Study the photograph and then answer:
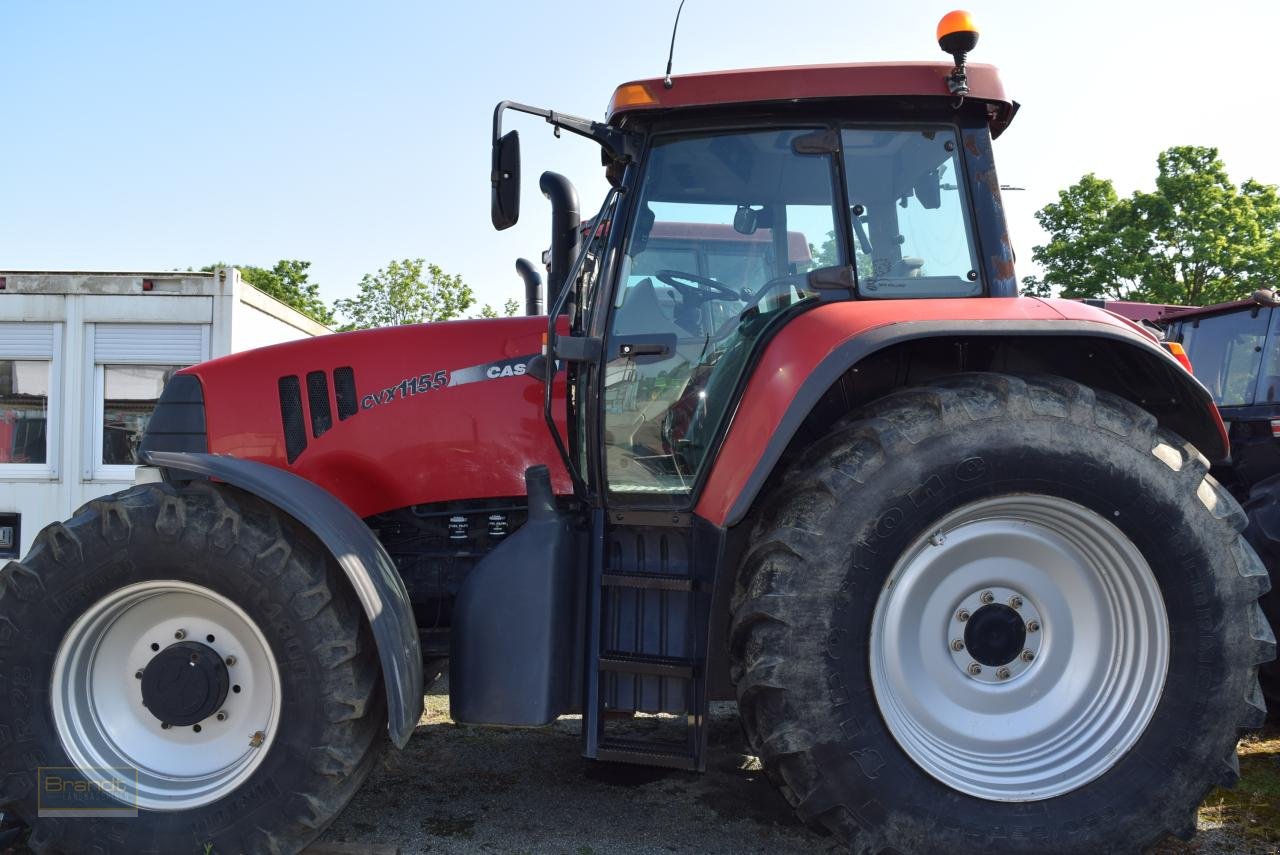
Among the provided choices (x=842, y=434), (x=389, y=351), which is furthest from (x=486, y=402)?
(x=842, y=434)

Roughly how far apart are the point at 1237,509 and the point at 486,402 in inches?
95.2

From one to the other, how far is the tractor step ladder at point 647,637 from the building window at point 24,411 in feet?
24.0

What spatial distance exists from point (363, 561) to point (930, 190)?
7.01 ft

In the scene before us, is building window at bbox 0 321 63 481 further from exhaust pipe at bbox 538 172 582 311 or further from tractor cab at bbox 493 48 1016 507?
tractor cab at bbox 493 48 1016 507

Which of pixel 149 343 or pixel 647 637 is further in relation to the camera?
pixel 149 343

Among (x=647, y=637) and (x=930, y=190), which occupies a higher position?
(x=930, y=190)

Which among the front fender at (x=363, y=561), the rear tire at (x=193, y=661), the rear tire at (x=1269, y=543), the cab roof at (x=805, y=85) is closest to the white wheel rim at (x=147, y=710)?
the rear tire at (x=193, y=661)

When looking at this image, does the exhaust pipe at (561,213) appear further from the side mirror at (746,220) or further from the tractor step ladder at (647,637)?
the tractor step ladder at (647,637)

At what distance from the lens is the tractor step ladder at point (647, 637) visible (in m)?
2.81

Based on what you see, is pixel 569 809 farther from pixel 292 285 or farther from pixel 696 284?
pixel 292 285

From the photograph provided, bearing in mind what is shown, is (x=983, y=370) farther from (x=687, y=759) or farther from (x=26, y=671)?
(x=26, y=671)

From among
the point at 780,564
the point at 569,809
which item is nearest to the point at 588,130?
the point at 780,564

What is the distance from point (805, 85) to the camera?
9.53 feet

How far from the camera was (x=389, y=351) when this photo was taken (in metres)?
3.47
